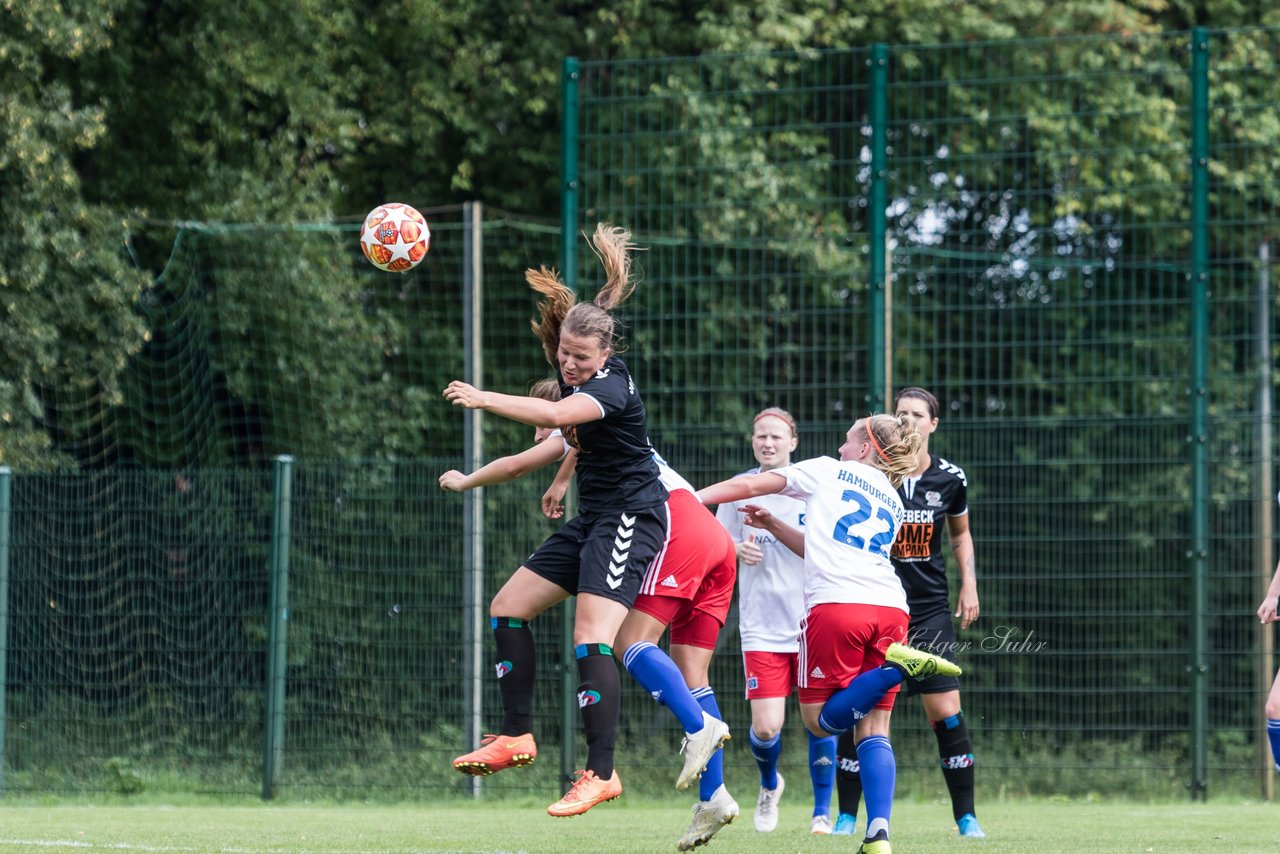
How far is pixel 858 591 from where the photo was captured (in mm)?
6219

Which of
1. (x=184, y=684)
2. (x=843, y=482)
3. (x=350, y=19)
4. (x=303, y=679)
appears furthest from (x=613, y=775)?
(x=350, y=19)

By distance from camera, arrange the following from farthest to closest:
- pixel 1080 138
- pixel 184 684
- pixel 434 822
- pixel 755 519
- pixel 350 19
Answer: pixel 350 19 → pixel 1080 138 → pixel 184 684 → pixel 434 822 → pixel 755 519

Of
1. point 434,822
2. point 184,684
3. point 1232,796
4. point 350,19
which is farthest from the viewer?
point 350,19

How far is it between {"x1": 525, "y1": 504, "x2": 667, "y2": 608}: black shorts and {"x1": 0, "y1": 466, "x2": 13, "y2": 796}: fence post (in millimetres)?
5864

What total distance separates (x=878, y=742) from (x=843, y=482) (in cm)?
99

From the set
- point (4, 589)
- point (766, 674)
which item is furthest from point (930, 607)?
point (4, 589)

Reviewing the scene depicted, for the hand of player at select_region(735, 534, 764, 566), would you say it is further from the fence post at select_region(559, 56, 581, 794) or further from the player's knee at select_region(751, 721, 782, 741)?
the fence post at select_region(559, 56, 581, 794)

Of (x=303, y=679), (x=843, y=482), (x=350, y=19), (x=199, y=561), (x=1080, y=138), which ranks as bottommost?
(x=303, y=679)

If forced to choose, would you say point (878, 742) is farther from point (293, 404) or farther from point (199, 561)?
point (293, 404)

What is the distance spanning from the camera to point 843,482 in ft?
20.6

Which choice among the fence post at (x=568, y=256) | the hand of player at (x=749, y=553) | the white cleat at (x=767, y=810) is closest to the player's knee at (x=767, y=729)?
the white cleat at (x=767, y=810)

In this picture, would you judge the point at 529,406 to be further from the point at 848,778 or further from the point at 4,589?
the point at 4,589

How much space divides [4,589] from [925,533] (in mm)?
6390

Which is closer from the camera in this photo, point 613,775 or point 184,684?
point 613,775
